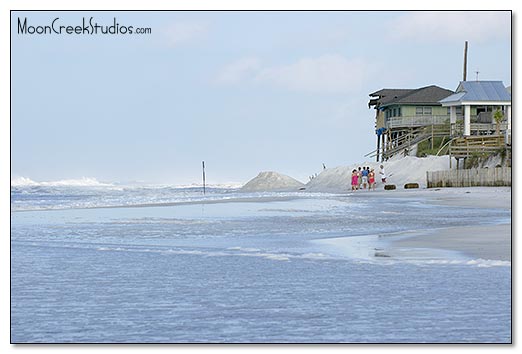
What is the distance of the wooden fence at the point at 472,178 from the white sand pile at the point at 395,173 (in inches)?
143

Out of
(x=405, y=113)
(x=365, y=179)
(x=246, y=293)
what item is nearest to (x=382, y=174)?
(x=365, y=179)

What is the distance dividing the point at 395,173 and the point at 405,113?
21340 millimetres

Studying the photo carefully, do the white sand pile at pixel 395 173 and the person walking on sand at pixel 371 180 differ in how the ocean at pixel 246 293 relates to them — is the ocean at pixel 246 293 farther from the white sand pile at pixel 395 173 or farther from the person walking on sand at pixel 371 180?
the white sand pile at pixel 395 173

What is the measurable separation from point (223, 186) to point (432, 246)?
67.5 metres

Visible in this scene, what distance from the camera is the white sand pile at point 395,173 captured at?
45781 mm

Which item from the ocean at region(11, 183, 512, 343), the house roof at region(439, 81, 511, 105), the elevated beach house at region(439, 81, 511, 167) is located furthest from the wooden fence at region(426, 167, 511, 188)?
the ocean at region(11, 183, 512, 343)

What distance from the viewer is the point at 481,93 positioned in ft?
172

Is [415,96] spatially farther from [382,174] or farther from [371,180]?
[371,180]

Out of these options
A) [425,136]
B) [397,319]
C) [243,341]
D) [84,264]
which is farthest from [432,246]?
[425,136]

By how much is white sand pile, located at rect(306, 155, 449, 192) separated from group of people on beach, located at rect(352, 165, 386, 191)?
0.52 metres

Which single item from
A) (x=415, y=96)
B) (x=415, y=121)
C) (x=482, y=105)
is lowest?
(x=482, y=105)

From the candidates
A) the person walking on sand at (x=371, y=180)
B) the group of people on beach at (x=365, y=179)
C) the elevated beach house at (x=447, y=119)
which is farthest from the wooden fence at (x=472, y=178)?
the group of people on beach at (x=365, y=179)

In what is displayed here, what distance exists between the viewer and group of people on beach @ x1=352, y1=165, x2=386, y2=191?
45.6 meters

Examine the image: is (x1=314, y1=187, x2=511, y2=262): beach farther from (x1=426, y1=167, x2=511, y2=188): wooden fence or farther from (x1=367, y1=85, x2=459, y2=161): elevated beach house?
(x1=367, y1=85, x2=459, y2=161): elevated beach house
